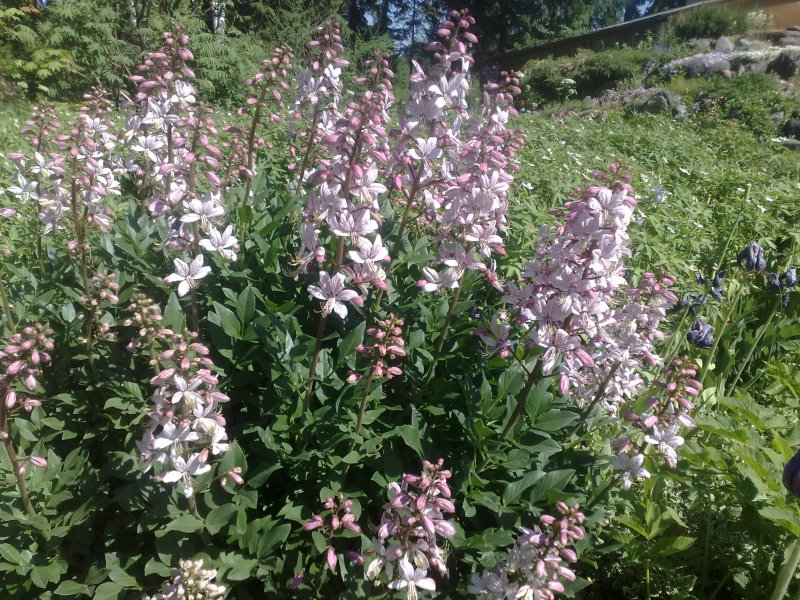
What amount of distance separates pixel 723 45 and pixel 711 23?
3.49m

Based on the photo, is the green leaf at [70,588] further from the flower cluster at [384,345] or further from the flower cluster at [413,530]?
the flower cluster at [384,345]

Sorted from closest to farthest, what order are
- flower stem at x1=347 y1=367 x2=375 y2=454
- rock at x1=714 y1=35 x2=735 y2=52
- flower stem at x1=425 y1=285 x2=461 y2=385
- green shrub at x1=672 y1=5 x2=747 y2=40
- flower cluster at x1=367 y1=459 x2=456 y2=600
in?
1. flower cluster at x1=367 y1=459 x2=456 y2=600
2. flower stem at x1=347 y1=367 x2=375 y2=454
3. flower stem at x1=425 y1=285 x2=461 y2=385
4. rock at x1=714 y1=35 x2=735 y2=52
5. green shrub at x1=672 y1=5 x2=747 y2=40

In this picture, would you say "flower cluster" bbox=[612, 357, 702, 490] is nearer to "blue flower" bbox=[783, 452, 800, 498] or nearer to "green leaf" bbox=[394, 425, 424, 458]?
"blue flower" bbox=[783, 452, 800, 498]

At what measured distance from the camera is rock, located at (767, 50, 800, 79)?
765 inches

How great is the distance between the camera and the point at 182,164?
8.21 ft

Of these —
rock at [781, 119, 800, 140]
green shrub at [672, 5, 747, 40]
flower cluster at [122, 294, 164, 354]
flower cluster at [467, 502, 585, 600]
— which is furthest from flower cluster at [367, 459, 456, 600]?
green shrub at [672, 5, 747, 40]

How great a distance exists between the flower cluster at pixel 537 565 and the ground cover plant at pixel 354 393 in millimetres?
12

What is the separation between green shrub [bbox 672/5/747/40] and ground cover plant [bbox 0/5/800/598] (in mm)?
29197

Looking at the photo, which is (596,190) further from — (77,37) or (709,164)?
(77,37)

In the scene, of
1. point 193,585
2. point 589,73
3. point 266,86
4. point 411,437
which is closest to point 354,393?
point 411,437

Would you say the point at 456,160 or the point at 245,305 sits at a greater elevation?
the point at 456,160

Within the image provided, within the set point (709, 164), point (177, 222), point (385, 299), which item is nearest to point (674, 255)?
point (385, 299)

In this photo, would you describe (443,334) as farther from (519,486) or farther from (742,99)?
(742,99)

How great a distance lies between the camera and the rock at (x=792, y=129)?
14.8 metres
